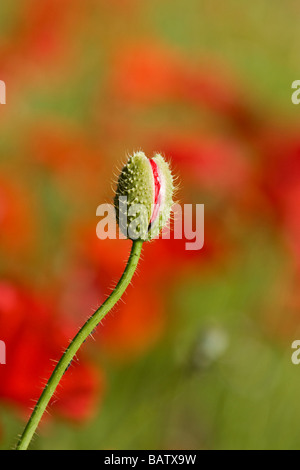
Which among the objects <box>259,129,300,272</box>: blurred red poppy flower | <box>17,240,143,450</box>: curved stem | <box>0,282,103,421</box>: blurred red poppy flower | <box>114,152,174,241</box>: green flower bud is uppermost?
<box>259,129,300,272</box>: blurred red poppy flower

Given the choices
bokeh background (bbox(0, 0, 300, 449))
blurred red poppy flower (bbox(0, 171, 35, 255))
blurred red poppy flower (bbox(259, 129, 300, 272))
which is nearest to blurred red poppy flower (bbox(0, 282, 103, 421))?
bokeh background (bbox(0, 0, 300, 449))

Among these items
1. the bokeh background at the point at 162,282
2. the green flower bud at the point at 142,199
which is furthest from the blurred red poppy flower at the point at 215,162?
the green flower bud at the point at 142,199

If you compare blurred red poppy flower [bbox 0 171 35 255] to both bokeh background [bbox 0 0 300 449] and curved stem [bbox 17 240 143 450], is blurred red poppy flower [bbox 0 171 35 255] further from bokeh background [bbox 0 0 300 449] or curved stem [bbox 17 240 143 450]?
curved stem [bbox 17 240 143 450]

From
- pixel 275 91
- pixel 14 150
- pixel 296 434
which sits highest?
pixel 275 91

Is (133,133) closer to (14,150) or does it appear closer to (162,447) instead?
(14,150)

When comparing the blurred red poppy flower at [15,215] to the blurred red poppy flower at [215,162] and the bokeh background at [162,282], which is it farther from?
the blurred red poppy flower at [215,162]

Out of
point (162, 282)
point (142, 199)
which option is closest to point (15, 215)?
point (162, 282)

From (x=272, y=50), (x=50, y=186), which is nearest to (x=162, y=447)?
(x=50, y=186)
